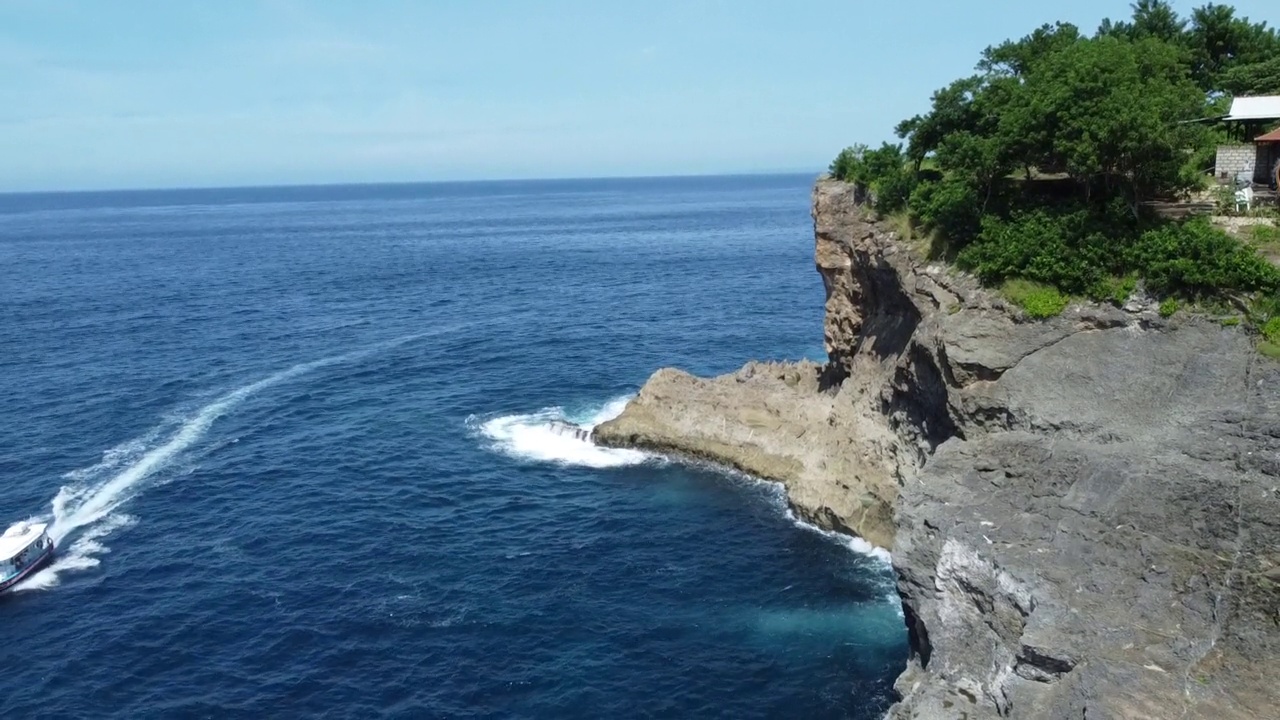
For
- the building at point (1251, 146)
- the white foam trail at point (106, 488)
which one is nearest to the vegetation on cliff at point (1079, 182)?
the building at point (1251, 146)

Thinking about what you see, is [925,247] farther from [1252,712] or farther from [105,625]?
[105,625]

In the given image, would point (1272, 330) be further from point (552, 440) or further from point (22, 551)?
point (22, 551)

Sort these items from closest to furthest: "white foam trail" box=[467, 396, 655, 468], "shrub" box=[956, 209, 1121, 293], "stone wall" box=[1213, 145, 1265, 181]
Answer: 1. "shrub" box=[956, 209, 1121, 293]
2. "stone wall" box=[1213, 145, 1265, 181]
3. "white foam trail" box=[467, 396, 655, 468]

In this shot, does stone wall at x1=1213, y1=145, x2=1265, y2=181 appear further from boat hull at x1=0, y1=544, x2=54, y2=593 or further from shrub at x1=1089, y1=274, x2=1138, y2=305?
boat hull at x1=0, y1=544, x2=54, y2=593

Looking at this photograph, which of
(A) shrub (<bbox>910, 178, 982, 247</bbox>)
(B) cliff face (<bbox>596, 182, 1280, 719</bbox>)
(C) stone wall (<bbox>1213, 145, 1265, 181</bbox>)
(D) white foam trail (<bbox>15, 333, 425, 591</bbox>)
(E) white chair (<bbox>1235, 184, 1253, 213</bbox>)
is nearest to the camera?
(B) cliff face (<bbox>596, 182, 1280, 719</bbox>)

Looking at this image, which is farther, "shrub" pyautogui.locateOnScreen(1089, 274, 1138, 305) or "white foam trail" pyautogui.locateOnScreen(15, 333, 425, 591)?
"white foam trail" pyautogui.locateOnScreen(15, 333, 425, 591)

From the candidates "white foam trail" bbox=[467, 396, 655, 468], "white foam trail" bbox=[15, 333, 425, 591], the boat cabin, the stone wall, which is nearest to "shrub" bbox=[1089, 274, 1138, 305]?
the stone wall
